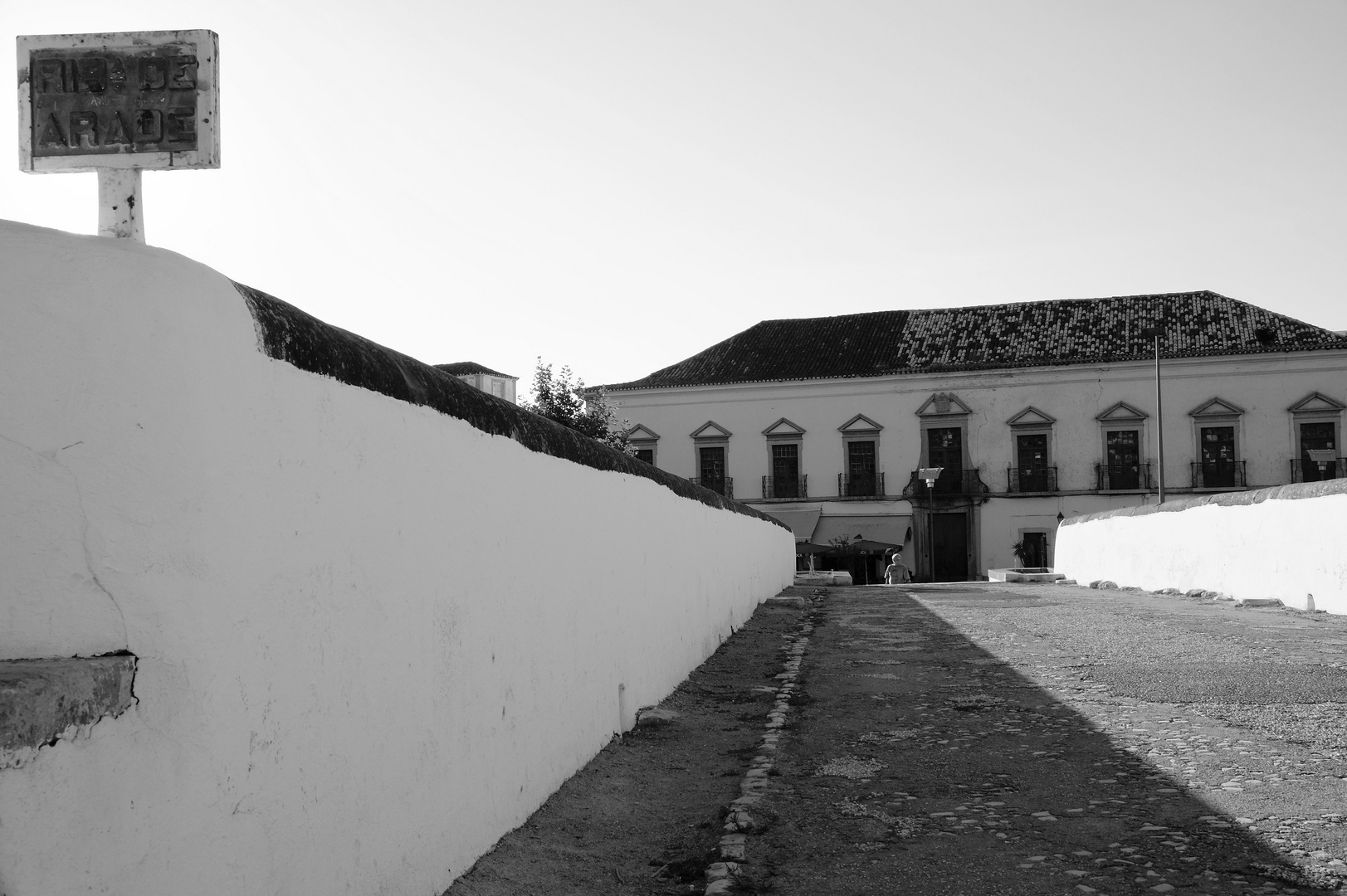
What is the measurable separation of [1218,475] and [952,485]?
25.0ft

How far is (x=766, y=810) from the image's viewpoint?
4379mm

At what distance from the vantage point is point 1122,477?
3331 cm

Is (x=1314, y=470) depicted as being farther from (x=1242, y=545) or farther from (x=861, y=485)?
(x=1242, y=545)

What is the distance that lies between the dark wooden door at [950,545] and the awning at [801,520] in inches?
147

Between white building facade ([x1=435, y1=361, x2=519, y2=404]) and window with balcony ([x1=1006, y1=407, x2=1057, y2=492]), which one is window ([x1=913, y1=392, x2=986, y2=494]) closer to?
window with balcony ([x1=1006, y1=407, x2=1057, y2=492])

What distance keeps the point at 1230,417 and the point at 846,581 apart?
47.7ft

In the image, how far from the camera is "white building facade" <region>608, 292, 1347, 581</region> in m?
32.2

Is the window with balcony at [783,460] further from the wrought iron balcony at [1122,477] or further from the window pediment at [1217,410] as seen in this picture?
the window pediment at [1217,410]

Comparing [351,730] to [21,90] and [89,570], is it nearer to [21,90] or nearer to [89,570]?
[89,570]

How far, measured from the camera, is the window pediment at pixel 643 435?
37.0m

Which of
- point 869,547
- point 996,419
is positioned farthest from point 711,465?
point 996,419

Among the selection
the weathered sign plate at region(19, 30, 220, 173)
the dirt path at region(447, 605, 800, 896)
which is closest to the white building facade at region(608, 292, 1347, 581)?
the dirt path at region(447, 605, 800, 896)

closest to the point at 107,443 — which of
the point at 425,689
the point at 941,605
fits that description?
the point at 425,689

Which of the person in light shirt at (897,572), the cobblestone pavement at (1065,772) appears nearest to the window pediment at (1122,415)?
the person in light shirt at (897,572)
